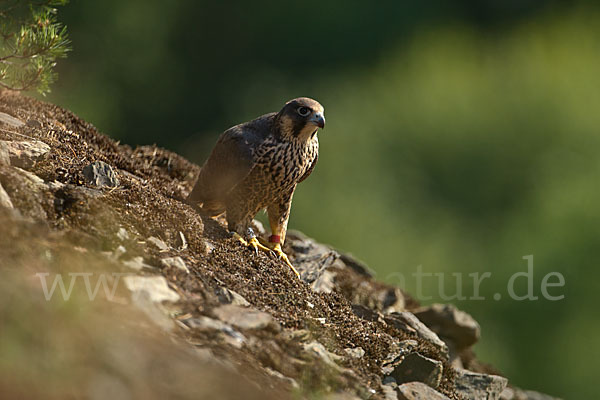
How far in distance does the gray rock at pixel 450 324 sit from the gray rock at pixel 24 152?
3223 millimetres

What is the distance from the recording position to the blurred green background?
13094 mm

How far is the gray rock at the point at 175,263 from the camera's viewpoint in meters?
3.24

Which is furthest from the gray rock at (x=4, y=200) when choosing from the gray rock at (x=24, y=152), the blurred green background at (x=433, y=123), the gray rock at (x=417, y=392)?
the blurred green background at (x=433, y=123)

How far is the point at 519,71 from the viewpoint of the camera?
16.8 m

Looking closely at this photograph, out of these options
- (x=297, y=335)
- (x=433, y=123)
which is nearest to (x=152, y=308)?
(x=297, y=335)

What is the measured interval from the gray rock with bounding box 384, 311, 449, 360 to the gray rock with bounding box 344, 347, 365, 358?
2.82 ft

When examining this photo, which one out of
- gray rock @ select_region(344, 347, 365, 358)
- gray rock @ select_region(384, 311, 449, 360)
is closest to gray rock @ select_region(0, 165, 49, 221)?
gray rock @ select_region(344, 347, 365, 358)

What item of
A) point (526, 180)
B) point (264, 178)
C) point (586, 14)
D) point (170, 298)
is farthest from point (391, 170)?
point (170, 298)

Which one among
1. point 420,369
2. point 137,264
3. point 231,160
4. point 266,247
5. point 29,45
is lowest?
point 420,369

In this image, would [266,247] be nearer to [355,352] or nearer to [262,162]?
[262,162]

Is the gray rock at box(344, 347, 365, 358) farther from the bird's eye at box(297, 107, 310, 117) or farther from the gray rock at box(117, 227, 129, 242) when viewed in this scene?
the bird's eye at box(297, 107, 310, 117)

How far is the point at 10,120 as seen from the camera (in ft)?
13.9

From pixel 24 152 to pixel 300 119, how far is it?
5.96 feet

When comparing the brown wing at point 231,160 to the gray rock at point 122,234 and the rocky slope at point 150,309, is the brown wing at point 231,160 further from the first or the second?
the gray rock at point 122,234
